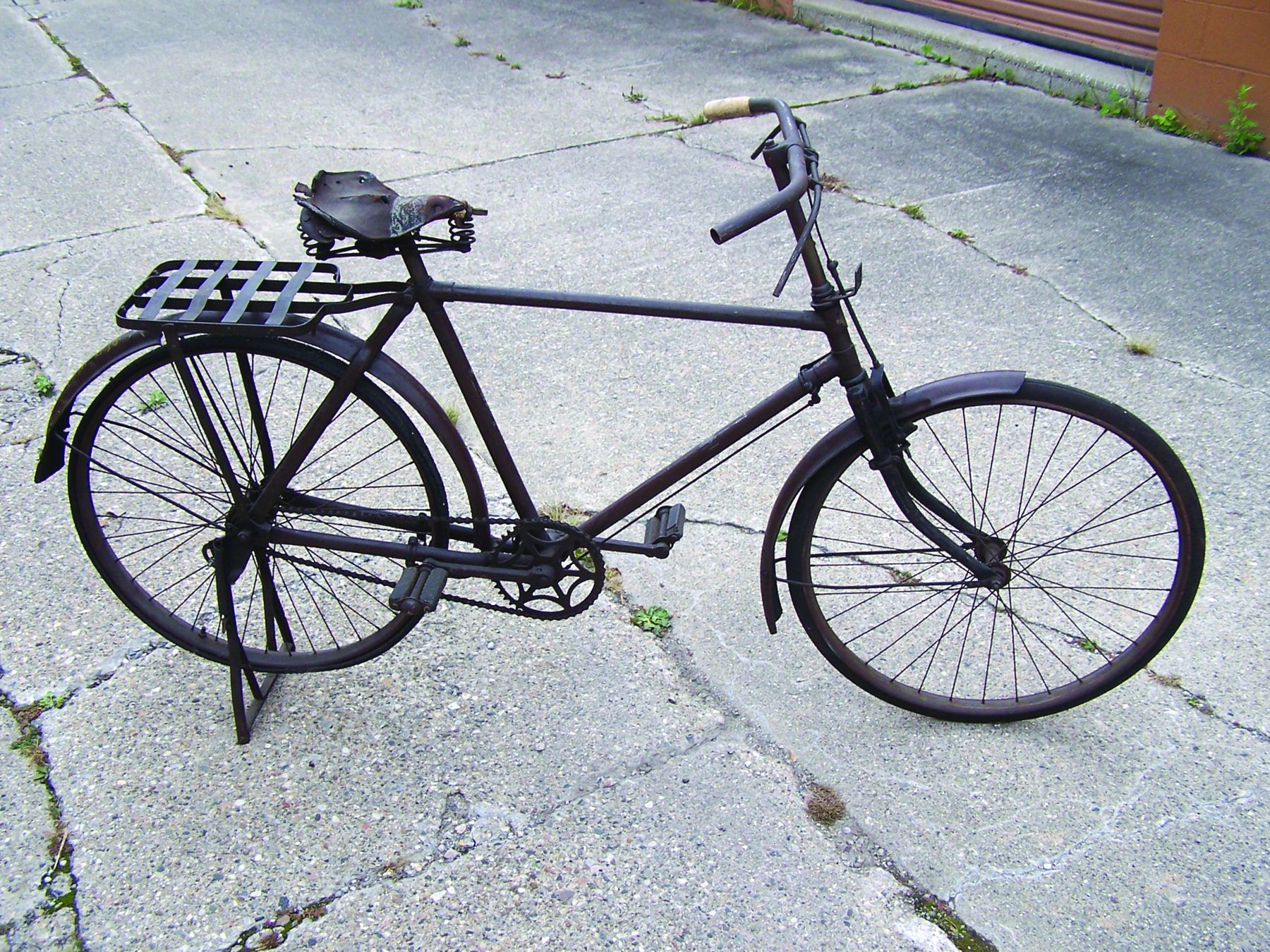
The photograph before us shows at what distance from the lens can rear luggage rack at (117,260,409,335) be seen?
2.29m

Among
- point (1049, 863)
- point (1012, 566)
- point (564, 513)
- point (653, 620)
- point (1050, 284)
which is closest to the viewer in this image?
point (1049, 863)

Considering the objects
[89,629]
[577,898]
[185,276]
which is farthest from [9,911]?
[185,276]

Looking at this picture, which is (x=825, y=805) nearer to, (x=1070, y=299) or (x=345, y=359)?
(x=345, y=359)

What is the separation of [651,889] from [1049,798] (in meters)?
0.96

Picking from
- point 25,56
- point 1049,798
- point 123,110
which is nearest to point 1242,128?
point 1049,798

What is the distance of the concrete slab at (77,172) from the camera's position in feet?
17.8

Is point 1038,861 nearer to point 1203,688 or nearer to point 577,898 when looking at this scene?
point 1203,688

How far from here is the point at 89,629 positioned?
3.04 meters

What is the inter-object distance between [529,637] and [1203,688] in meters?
1.76

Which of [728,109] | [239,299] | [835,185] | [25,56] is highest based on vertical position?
[728,109]

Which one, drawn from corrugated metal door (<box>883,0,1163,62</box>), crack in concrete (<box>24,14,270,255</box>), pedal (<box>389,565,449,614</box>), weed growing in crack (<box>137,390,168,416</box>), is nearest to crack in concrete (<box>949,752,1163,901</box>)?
pedal (<box>389,565,449,614</box>)

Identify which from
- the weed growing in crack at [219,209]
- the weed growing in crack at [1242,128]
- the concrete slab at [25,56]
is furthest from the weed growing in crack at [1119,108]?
the concrete slab at [25,56]

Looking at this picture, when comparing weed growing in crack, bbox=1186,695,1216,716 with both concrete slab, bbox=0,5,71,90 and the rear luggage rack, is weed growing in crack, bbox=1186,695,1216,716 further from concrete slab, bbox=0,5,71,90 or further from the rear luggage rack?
concrete slab, bbox=0,5,71,90

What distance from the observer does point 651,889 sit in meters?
2.32
